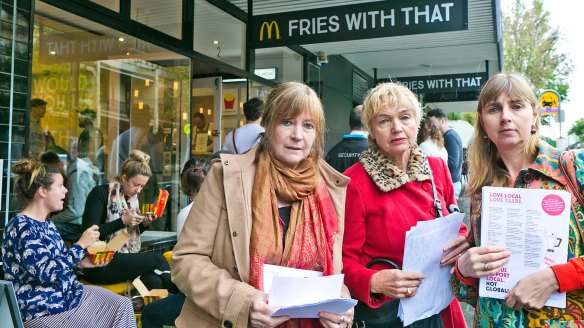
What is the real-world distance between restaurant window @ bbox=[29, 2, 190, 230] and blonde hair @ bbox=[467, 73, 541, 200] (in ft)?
17.8

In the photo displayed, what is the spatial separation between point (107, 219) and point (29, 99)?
4.23 feet

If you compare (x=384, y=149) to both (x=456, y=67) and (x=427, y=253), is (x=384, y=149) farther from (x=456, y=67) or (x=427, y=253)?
(x=456, y=67)

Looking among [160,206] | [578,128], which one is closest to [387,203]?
[160,206]

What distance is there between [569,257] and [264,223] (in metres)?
1.11

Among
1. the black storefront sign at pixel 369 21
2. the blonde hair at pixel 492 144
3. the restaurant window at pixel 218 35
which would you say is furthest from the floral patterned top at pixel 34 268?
the restaurant window at pixel 218 35

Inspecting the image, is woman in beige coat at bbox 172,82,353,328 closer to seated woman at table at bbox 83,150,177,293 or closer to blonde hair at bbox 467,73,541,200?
blonde hair at bbox 467,73,541,200

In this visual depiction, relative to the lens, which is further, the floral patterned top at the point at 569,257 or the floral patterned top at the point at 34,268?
the floral patterned top at the point at 34,268

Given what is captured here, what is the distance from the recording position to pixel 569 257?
6.02ft

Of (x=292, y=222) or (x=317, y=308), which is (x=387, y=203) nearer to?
(x=292, y=222)

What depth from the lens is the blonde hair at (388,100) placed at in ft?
8.04

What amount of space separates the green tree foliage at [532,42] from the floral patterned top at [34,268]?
38.0m

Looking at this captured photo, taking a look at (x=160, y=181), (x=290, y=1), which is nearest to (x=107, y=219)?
(x=160, y=181)

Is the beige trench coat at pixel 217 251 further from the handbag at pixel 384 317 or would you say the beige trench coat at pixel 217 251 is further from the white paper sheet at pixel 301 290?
the handbag at pixel 384 317

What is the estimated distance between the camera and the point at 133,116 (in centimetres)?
771
